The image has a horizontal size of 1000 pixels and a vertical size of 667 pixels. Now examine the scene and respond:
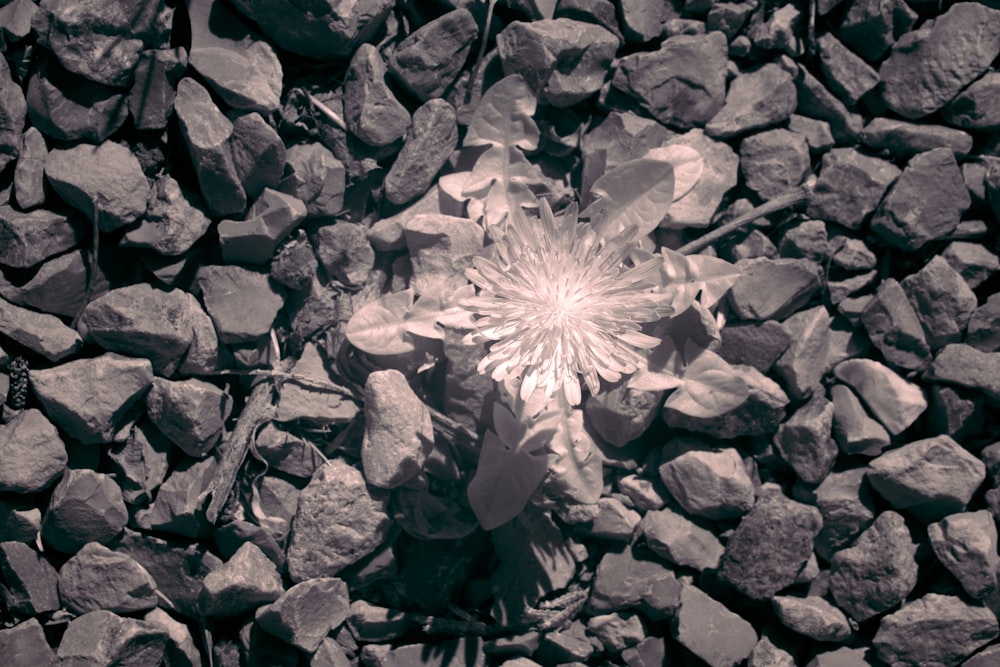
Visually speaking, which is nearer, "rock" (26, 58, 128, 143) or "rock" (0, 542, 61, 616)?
"rock" (26, 58, 128, 143)

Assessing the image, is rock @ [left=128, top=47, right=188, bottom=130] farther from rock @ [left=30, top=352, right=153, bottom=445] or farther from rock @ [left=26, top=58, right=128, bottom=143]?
rock @ [left=30, top=352, right=153, bottom=445]

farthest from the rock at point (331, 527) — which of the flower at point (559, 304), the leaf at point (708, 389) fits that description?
the leaf at point (708, 389)

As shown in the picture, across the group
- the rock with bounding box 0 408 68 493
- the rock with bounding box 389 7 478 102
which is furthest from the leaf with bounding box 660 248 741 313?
the rock with bounding box 0 408 68 493

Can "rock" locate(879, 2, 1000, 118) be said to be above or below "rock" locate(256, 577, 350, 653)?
above

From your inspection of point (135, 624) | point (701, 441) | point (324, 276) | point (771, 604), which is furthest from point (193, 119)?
point (771, 604)

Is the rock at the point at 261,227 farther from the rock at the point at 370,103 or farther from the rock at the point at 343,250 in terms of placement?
the rock at the point at 370,103

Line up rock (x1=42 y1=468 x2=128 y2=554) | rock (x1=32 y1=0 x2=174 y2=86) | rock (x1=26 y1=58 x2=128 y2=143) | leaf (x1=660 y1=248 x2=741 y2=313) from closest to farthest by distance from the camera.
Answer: rock (x1=32 y1=0 x2=174 y2=86), rock (x1=26 y1=58 x2=128 y2=143), rock (x1=42 y1=468 x2=128 y2=554), leaf (x1=660 y1=248 x2=741 y2=313)
